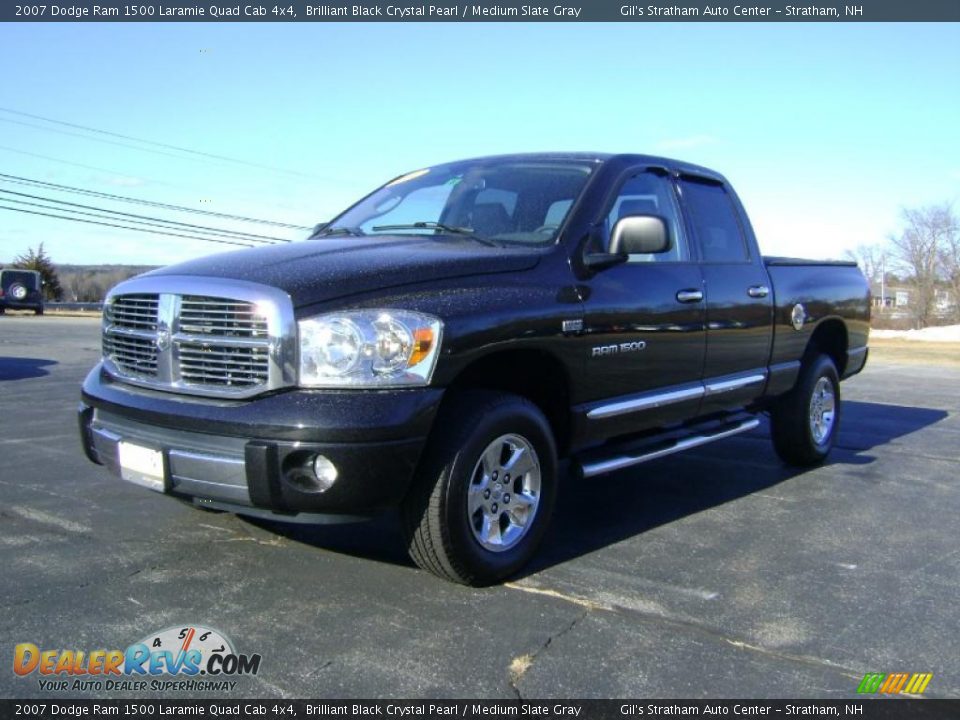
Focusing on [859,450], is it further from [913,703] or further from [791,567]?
[913,703]

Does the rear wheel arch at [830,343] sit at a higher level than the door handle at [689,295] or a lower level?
lower

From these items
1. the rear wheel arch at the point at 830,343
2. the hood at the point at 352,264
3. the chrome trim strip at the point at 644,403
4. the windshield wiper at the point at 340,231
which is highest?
the windshield wiper at the point at 340,231

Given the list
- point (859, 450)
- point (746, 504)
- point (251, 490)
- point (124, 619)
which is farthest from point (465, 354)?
point (859, 450)

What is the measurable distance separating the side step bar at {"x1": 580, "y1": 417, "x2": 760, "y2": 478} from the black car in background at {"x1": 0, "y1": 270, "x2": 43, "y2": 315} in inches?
1411

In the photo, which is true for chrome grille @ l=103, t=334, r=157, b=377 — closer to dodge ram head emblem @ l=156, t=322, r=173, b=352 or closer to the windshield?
dodge ram head emblem @ l=156, t=322, r=173, b=352

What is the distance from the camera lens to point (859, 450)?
7.21 m

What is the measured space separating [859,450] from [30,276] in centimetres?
3646

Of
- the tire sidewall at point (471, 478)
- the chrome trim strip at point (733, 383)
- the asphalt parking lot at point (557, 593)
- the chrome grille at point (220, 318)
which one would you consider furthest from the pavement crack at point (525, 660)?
the chrome trim strip at point (733, 383)

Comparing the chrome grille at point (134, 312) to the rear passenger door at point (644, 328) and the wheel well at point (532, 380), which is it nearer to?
the wheel well at point (532, 380)

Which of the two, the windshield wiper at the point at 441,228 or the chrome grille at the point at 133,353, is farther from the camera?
the windshield wiper at the point at 441,228

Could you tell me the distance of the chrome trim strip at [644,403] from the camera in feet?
14.1

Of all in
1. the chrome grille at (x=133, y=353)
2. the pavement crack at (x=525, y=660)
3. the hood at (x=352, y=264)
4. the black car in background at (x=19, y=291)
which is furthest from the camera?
the black car in background at (x=19, y=291)

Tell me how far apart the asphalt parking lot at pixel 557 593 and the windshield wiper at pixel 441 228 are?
159cm

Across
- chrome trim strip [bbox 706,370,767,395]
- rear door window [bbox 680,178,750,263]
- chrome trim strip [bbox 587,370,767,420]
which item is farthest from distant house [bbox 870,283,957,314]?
chrome trim strip [bbox 587,370,767,420]
